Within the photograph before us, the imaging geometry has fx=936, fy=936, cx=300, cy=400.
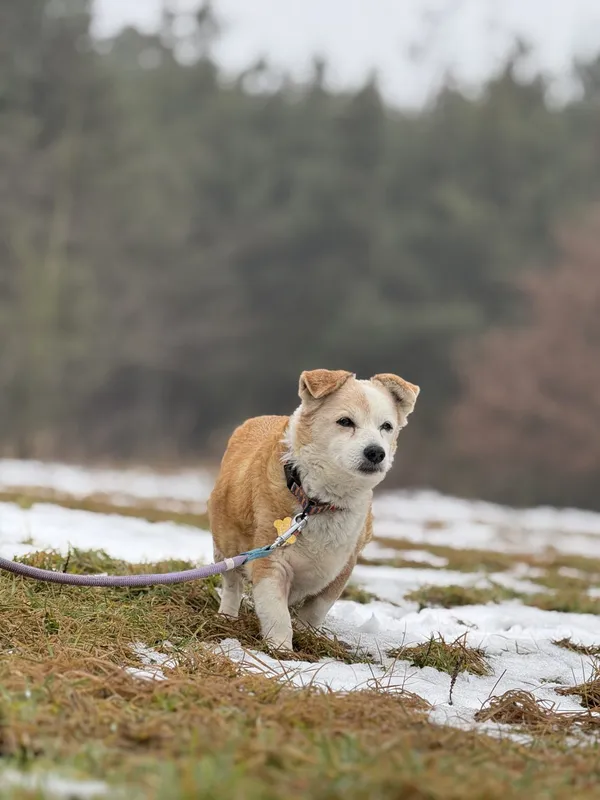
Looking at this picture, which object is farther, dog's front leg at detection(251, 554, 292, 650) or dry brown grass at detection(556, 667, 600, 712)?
dog's front leg at detection(251, 554, 292, 650)

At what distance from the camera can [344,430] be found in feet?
16.8

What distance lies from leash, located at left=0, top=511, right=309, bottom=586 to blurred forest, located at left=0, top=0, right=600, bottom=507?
2651 centimetres

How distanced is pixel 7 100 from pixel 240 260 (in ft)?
44.1

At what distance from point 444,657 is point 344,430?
1.30 m

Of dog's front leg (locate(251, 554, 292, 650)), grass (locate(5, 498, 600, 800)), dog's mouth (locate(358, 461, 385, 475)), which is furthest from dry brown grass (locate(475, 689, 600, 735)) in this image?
dog's mouth (locate(358, 461, 385, 475))

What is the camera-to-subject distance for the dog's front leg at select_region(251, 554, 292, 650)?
15.6ft

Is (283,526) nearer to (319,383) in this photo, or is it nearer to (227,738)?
(319,383)

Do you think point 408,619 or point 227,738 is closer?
point 227,738

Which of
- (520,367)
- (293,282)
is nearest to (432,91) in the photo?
(293,282)

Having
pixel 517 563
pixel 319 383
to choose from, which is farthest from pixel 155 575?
pixel 517 563

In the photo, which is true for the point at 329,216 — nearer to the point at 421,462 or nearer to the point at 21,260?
the point at 421,462

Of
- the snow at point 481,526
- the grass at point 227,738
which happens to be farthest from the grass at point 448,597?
the snow at point 481,526

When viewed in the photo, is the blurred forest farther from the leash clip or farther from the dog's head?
the leash clip

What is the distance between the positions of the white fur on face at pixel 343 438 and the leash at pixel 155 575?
259mm
